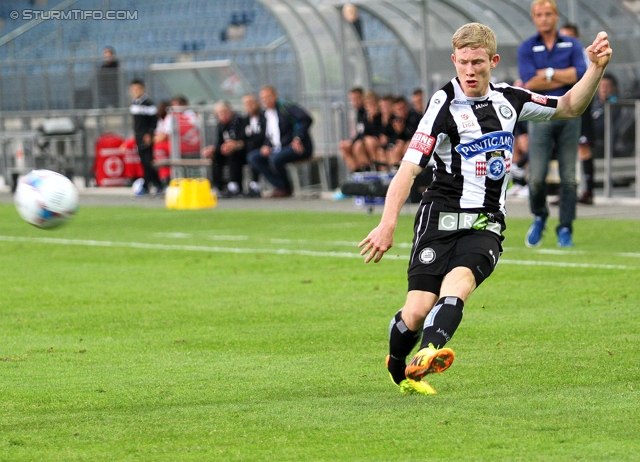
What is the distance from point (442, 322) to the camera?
5020 millimetres

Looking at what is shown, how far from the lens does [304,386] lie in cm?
549

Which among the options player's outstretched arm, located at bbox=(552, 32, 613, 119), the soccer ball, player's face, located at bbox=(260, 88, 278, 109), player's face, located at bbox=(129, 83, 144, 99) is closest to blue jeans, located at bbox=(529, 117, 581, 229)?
the soccer ball

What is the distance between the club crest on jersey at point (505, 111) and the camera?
217 inches

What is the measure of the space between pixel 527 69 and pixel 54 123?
16.3 metres

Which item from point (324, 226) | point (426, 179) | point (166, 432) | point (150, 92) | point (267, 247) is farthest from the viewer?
point (150, 92)

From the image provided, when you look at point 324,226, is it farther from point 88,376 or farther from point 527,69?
point 88,376

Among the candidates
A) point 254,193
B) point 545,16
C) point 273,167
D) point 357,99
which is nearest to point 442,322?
point 545,16

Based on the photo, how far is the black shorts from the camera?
17.3ft

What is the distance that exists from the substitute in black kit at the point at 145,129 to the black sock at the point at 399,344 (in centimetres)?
1796

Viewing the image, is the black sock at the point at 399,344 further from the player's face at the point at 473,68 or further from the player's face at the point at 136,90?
the player's face at the point at 136,90

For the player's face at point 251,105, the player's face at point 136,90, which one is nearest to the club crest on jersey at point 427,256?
the player's face at point 251,105

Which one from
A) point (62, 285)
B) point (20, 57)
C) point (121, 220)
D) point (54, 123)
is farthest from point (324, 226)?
point (20, 57)

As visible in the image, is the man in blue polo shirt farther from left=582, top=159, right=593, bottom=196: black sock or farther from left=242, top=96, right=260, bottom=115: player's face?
left=242, top=96, right=260, bottom=115: player's face

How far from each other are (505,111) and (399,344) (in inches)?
46.9
